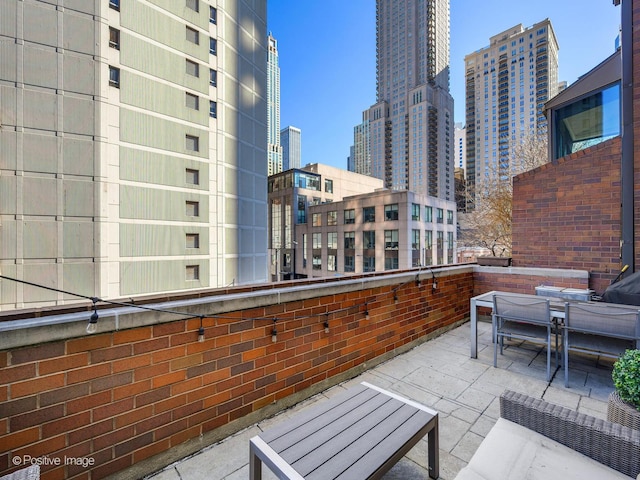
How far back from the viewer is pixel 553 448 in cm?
161

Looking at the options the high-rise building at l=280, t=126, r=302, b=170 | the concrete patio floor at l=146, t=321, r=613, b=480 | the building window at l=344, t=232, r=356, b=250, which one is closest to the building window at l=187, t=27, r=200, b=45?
the building window at l=344, t=232, r=356, b=250

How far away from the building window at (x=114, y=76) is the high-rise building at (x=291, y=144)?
12713 cm

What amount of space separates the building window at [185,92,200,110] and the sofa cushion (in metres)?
25.5

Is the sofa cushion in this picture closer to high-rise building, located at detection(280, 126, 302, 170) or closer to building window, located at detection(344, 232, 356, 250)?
building window, located at detection(344, 232, 356, 250)

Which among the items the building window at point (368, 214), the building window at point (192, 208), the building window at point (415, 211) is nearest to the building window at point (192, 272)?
the building window at point (192, 208)

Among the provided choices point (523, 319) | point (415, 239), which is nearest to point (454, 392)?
point (523, 319)

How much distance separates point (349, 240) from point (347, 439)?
113ft

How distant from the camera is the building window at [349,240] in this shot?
35266 millimetres

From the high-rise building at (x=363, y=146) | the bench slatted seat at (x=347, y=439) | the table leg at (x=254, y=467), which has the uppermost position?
the high-rise building at (x=363, y=146)

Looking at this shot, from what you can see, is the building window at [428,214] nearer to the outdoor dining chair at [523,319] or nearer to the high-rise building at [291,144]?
the outdoor dining chair at [523,319]

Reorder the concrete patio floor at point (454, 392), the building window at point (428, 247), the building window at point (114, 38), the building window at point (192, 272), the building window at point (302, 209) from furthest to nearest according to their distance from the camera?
the building window at point (302, 209) < the building window at point (428, 247) < the building window at point (192, 272) < the building window at point (114, 38) < the concrete patio floor at point (454, 392)

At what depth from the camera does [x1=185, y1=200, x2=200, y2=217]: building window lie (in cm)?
2138

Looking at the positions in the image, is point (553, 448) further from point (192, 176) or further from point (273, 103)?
point (273, 103)

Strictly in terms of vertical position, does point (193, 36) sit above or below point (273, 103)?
below
